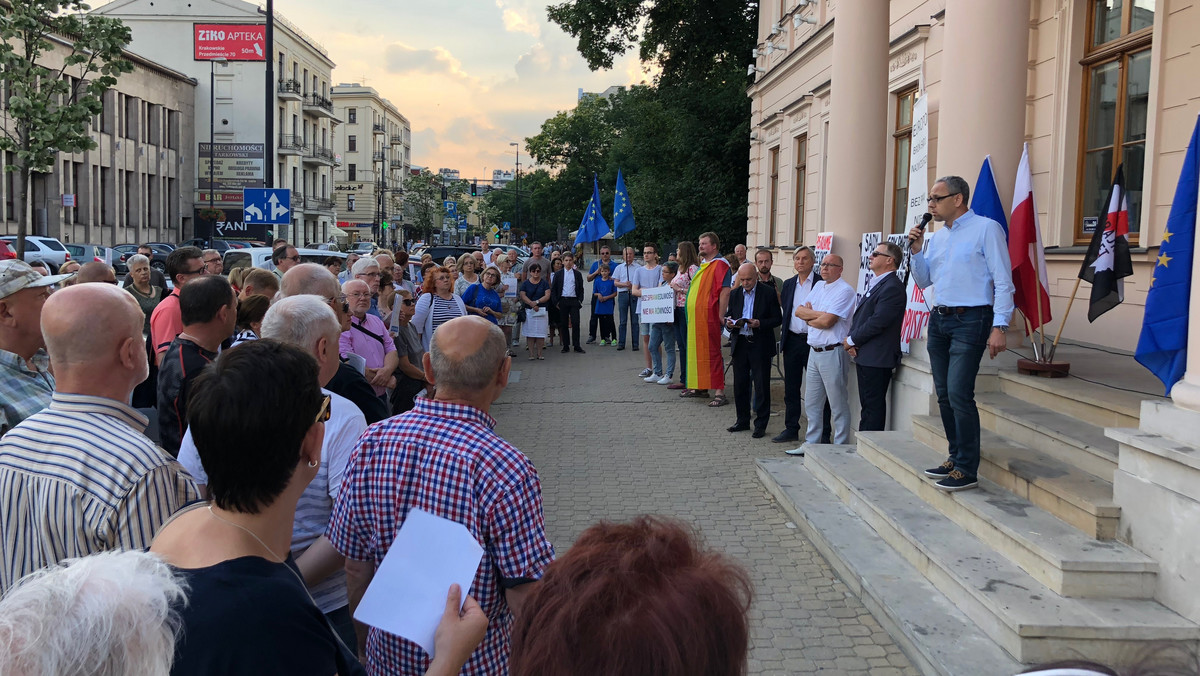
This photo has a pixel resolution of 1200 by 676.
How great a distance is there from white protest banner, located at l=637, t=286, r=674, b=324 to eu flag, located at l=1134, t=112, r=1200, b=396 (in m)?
8.70

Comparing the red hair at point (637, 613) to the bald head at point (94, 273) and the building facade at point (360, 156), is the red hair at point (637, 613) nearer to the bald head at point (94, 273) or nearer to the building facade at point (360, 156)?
the bald head at point (94, 273)

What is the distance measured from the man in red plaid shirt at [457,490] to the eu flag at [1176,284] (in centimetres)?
379

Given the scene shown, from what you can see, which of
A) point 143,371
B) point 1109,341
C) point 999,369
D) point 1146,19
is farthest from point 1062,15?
point 143,371

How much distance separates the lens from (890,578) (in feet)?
17.6

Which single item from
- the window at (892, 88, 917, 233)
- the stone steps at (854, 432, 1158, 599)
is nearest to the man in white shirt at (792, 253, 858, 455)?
the stone steps at (854, 432, 1158, 599)

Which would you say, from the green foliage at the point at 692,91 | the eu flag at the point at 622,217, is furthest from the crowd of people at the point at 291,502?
the green foliage at the point at 692,91

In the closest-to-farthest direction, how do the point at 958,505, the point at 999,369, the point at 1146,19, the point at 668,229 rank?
the point at 958,505
the point at 999,369
the point at 1146,19
the point at 668,229

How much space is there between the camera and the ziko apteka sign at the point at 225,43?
169 feet

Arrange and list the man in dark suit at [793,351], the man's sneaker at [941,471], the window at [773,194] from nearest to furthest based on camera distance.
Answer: the man's sneaker at [941,471], the man in dark suit at [793,351], the window at [773,194]

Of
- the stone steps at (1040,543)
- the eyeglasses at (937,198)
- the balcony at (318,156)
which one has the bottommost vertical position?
the stone steps at (1040,543)

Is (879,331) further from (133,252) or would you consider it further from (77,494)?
(133,252)

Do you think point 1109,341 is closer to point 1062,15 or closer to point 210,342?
point 1062,15

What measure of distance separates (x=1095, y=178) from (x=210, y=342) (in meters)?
8.44

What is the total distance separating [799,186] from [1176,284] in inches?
536
